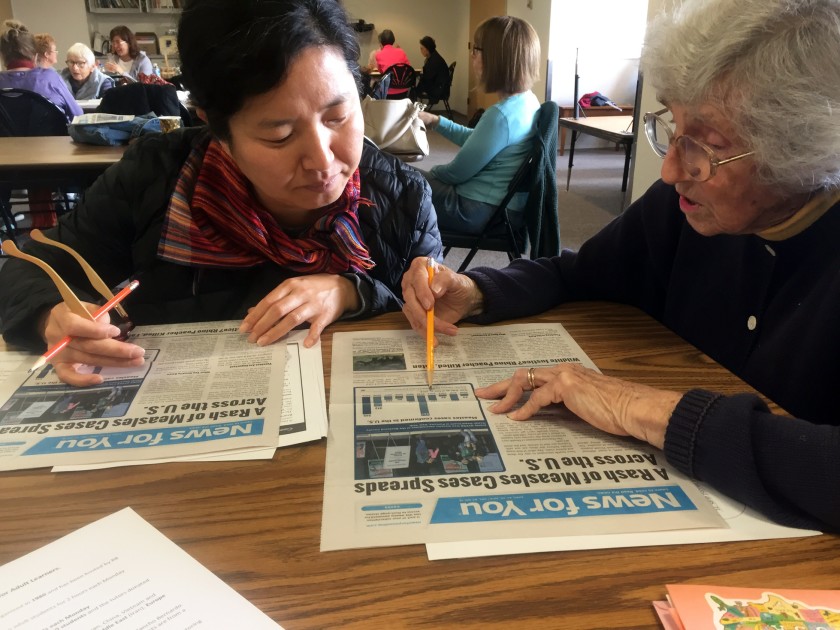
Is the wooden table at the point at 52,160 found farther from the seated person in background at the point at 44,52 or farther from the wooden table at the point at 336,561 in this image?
the wooden table at the point at 336,561

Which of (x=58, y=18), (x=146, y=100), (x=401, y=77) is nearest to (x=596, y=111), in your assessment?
(x=401, y=77)

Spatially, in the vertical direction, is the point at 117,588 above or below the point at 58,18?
below

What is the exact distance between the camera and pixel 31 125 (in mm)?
3668

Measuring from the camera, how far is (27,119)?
365cm

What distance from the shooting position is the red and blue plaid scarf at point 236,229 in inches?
46.6

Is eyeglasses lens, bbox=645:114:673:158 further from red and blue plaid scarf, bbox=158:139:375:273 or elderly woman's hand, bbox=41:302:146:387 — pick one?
elderly woman's hand, bbox=41:302:146:387

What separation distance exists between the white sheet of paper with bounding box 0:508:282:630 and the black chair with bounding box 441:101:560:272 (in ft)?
6.61

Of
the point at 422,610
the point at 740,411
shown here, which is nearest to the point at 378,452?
the point at 422,610

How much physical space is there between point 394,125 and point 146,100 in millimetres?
1539

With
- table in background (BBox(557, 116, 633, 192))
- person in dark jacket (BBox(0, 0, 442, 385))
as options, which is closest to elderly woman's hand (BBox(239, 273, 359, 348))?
person in dark jacket (BBox(0, 0, 442, 385))

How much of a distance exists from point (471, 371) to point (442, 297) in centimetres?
22

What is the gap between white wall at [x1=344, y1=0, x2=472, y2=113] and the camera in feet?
35.5

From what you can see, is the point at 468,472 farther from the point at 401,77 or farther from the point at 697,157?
the point at 401,77

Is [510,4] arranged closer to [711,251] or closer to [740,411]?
[711,251]
